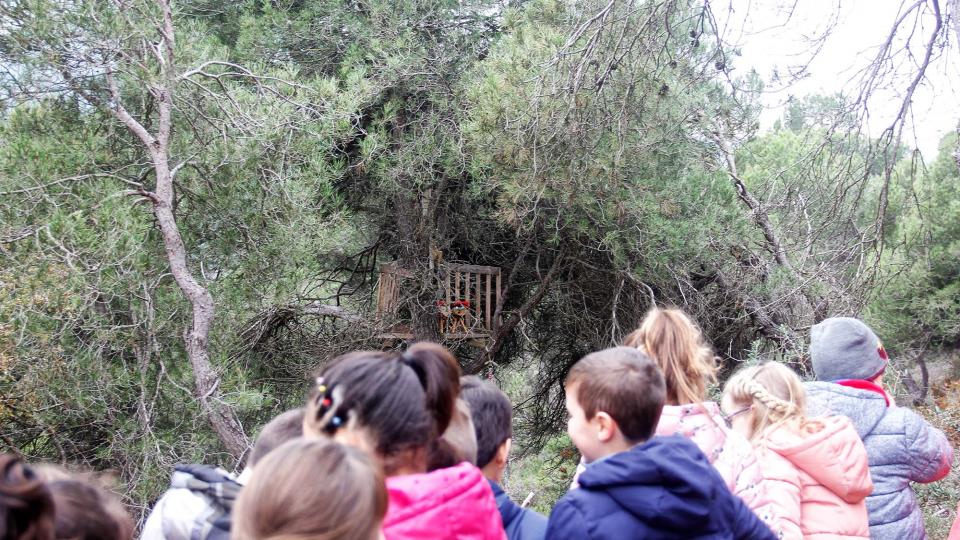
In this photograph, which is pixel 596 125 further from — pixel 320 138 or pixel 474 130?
pixel 320 138

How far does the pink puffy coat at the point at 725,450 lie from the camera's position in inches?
82.7

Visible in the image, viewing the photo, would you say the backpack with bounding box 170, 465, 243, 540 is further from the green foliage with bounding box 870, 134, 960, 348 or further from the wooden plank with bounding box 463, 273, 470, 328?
the green foliage with bounding box 870, 134, 960, 348

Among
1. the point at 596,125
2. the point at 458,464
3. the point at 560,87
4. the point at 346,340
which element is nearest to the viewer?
the point at 458,464

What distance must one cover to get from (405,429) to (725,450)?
1.06 metres

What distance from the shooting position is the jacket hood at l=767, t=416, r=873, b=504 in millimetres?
2211

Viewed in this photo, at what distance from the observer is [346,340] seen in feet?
24.3

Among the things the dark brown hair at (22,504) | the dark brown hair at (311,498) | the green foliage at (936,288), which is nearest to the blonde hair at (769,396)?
the dark brown hair at (311,498)

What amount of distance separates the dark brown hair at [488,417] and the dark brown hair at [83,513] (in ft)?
3.22

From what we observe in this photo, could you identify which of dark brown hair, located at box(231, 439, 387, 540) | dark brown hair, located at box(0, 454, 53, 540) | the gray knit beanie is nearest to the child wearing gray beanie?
the gray knit beanie

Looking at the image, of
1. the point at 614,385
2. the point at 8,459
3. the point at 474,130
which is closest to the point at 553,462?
the point at 474,130

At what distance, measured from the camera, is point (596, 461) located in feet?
5.86

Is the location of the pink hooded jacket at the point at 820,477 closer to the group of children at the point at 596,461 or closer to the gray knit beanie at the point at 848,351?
the group of children at the point at 596,461

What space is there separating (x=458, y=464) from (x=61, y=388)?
4.34 m

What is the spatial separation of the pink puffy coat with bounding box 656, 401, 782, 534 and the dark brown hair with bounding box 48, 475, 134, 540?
1451 mm
